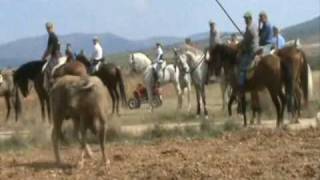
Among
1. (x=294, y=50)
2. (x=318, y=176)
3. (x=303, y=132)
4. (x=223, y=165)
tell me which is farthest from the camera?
(x=294, y=50)

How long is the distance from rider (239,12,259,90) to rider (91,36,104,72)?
8178 millimetres

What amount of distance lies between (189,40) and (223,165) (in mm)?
20997

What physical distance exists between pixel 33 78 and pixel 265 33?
26.4ft

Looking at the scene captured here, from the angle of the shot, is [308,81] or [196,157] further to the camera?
[308,81]

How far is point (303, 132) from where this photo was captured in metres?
19.5

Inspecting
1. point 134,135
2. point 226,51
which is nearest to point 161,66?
point 226,51

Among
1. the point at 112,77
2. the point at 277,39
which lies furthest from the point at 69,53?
the point at 277,39

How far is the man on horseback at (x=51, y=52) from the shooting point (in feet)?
83.2

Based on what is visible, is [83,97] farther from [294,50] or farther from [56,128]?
[294,50]

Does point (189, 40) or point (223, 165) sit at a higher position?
point (189, 40)

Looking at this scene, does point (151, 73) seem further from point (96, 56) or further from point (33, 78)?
point (33, 78)

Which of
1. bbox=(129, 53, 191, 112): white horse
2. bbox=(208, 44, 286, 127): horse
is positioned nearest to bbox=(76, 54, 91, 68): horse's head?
bbox=(129, 53, 191, 112): white horse

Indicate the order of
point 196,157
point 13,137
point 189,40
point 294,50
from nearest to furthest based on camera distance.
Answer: point 196,157 → point 13,137 → point 294,50 → point 189,40

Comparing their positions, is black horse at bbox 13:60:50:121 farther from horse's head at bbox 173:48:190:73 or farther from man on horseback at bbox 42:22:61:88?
horse's head at bbox 173:48:190:73
